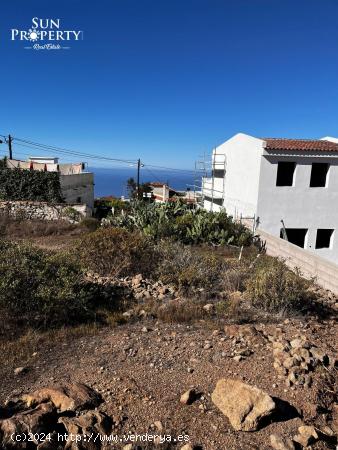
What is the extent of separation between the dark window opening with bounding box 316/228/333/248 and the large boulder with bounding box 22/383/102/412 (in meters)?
15.6

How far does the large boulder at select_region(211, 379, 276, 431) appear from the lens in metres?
3.47

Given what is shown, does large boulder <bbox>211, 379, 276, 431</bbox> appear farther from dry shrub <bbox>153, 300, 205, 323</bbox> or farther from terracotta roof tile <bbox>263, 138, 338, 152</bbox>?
terracotta roof tile <bbox>263, 138, 338, 152</bbox>

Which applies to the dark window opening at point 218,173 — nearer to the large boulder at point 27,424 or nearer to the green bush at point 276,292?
the green bush at point 276,292

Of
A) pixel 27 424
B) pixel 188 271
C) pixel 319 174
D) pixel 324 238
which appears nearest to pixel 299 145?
pixel 319 174

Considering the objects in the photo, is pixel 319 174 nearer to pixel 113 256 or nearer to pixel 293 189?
pixel 293 189

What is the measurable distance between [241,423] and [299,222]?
46.5 ft

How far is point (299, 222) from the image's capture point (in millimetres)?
16406

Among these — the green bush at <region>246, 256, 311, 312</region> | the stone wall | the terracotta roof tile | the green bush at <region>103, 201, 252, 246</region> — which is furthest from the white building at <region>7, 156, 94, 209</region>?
the green bush at <region>246, 256, 311, 312</region>

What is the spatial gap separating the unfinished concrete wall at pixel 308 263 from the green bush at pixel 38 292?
6.07 meters

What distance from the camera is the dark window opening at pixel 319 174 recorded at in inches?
→ 644

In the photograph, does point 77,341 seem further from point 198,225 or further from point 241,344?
point 198,225

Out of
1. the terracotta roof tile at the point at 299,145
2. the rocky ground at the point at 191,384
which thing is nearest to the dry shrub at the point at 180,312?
the rocky ground at the point at 191,384

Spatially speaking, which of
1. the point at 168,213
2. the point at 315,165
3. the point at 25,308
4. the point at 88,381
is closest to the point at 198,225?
the point at 168,213

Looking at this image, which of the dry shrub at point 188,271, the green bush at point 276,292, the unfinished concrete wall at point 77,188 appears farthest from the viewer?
the unfinished concrete wall at point 77,188
